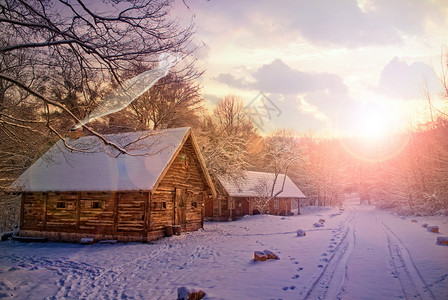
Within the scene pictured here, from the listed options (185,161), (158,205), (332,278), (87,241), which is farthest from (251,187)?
(332,278)

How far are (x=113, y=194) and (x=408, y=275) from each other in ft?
48.6

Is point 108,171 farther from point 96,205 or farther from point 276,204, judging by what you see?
point 276,204

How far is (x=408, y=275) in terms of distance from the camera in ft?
28.4

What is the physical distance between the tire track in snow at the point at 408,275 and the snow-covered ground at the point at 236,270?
0.02 m

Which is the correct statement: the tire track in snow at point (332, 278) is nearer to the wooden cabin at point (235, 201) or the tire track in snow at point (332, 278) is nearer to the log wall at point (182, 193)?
the log wall at point (182, 193)

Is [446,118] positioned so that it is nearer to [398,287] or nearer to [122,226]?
[398,287]

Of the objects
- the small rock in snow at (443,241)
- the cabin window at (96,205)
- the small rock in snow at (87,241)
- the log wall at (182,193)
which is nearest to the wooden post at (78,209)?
the cabin window at (96,205)

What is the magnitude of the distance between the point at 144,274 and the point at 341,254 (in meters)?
7.60

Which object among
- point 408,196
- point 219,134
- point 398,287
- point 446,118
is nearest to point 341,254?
point 398,287

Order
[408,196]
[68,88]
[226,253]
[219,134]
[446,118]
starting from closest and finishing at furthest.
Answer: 1. [68,88]
2. [226,253]
3. [446,118]
4. [219,134]
5. [408,196]

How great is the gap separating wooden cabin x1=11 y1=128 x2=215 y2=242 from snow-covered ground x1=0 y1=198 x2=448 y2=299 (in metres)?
1.92

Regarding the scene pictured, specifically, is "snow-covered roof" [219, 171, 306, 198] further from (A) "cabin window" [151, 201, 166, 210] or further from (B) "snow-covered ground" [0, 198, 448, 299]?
(B) "snow-covered ground" [0, 198, 448, 299]

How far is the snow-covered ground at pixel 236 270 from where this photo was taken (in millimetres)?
7762

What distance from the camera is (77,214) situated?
18016 mm
